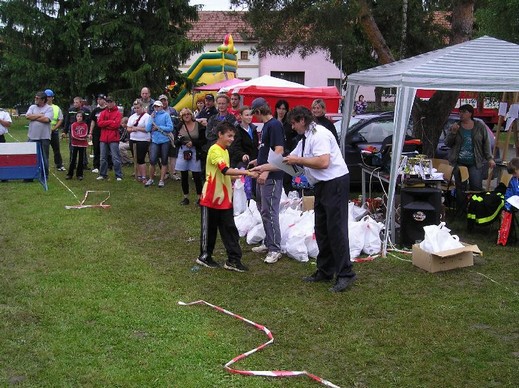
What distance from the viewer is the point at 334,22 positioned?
42.2 feet

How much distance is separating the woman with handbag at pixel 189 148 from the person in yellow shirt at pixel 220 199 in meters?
3.69

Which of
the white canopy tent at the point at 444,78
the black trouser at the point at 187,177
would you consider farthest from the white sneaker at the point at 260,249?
the black trouser at the point at 187,177

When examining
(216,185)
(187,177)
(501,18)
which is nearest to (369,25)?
(187,177)

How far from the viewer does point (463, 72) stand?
7652 mm

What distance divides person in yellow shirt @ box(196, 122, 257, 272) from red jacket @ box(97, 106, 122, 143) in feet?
21.2

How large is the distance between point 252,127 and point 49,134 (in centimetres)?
614

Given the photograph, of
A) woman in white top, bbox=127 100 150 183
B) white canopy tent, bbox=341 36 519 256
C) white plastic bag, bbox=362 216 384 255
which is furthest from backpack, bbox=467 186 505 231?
woman in white top, bbox=127 100 150 183

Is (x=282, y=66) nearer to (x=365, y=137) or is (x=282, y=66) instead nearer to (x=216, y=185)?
(x=365, y=137)

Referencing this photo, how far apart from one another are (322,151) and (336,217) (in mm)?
660

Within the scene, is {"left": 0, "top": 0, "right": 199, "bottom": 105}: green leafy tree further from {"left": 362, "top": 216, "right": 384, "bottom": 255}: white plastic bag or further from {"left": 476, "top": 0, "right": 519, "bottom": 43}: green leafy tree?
{"left": 362, "top": 216, "right": 384, "bottom": 255}: white plastic bag

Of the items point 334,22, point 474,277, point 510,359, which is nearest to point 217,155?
point 474,277

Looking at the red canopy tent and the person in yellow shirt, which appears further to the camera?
the red canopy tent

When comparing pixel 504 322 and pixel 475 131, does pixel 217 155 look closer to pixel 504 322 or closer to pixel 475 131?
pixel 504 322

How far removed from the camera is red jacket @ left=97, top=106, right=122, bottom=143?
12.9 meters
